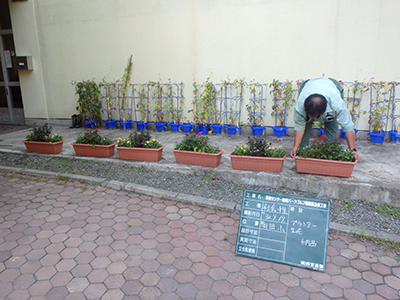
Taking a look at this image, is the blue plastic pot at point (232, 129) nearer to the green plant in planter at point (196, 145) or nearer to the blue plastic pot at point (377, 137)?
Answer: the green plant in planter at point (196, 145)

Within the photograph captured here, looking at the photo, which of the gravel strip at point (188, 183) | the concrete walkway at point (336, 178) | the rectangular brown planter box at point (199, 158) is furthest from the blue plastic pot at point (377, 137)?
the rectangular brown planter box at point (199, 158)

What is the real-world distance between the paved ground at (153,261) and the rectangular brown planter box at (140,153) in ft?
4.09

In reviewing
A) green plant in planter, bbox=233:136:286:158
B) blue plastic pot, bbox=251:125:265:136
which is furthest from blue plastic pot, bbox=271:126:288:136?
green plant in planter, bbox=233:136:286:158

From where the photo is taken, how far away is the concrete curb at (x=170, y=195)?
10.4 feet

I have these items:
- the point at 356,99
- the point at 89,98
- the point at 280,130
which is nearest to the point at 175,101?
the point at 89,98

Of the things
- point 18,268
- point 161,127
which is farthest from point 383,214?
point 161,127

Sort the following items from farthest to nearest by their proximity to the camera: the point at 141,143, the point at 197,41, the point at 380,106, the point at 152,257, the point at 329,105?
1. the point at 197,41
2. the point at 380,106
3. the point at 141,143
4. the point at 329,105
5. the point at 152,257

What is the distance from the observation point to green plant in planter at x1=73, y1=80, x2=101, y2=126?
812cm

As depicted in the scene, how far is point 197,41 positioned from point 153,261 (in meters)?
5.80

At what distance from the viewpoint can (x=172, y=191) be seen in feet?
13.8

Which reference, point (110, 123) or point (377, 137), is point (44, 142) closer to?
point (110, 123)

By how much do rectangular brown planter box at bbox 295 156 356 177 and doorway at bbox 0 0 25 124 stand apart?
361 inches

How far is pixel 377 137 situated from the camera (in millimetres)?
5828

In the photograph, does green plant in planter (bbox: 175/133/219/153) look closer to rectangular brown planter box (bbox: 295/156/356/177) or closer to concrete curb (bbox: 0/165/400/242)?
concrete curb (bbox: 0/165/400/242)
